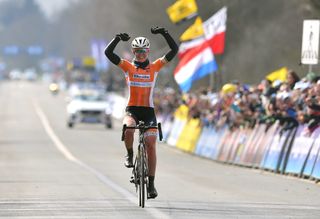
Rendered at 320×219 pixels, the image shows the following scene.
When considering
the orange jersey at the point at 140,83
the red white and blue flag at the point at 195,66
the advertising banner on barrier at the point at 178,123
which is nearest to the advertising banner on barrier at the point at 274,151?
the orange jersey at the point at 140,83

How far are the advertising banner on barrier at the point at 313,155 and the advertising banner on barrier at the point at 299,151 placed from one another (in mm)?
129

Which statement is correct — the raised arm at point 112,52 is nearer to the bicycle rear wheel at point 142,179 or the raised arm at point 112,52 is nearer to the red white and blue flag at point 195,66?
the bicycle rear wheel at point 142,179

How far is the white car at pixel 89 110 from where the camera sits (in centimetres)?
4559

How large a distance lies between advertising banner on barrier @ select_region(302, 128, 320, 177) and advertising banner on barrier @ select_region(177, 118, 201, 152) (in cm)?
1066

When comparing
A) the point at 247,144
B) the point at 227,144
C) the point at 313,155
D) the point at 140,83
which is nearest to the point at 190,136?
the point at 227,144

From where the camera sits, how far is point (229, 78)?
179ft

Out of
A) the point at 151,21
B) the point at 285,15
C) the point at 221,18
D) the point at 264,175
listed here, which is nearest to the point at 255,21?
the point at 285,15

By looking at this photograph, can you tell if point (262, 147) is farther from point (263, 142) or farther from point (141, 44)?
point (141, 44)

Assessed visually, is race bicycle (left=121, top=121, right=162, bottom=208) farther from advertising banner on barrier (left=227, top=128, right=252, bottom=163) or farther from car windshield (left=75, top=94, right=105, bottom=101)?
car windshield (left=75, top=94, right=105, bottom=101)

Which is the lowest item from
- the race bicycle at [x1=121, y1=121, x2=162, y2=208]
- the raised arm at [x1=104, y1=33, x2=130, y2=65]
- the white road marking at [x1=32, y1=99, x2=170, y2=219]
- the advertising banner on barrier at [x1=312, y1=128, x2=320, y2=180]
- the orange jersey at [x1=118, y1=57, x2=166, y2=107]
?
the white road marking at [x1=32, y1=99, x2=170, y2=219]

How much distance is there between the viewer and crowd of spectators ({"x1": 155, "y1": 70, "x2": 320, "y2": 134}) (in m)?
19.9

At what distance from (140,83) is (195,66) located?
16677 mm

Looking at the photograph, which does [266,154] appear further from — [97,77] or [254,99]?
[97,77]

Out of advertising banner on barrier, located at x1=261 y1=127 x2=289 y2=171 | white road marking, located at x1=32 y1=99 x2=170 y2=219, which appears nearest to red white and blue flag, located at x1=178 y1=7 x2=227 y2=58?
white road marking, located at x1=32 y1=99 x2=170 y2=219
